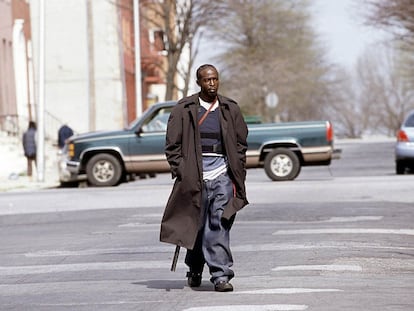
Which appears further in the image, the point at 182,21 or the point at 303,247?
the point at 182,21

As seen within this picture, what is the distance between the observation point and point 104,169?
102 ft

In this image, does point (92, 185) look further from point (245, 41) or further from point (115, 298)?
point (245, 41)

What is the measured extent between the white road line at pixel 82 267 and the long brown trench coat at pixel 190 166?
2.33m

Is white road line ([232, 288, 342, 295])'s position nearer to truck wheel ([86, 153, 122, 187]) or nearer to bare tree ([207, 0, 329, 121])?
truck wheel ([86, 153, 122, 187])

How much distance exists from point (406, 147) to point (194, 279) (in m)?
21.2

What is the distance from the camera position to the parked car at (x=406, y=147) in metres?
32.3

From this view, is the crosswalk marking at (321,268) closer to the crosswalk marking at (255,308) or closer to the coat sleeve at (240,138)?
the coat sleeve at (240,138)

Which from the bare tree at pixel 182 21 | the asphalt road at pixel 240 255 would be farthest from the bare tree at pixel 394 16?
the asphalt road at pixel 240 255

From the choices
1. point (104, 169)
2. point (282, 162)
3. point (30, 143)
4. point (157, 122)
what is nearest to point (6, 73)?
point (30, 143)

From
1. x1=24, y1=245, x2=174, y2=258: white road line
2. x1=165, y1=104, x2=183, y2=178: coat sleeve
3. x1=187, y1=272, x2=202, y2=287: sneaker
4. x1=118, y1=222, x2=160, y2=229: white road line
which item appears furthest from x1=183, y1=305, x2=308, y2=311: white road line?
x1=118, y1=222, x2=160, y2=229: white road line

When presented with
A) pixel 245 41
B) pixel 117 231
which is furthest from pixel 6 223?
pixel 245 41

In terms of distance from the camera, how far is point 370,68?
130375mm

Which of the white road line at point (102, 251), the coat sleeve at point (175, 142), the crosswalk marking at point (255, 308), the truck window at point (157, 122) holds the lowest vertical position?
the white road line at point (102, 251)

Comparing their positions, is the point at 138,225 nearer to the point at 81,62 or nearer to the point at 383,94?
the point at 81,62
